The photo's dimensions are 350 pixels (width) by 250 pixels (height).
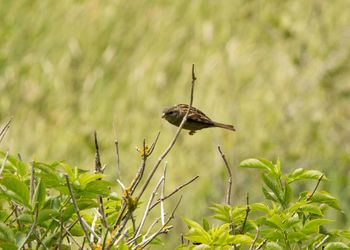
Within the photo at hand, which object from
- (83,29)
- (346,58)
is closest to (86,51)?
(83,29)

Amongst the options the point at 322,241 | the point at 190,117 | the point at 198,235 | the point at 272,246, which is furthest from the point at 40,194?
the point at 190,117

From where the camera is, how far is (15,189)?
1.84m

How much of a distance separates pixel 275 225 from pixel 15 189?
0.50 m

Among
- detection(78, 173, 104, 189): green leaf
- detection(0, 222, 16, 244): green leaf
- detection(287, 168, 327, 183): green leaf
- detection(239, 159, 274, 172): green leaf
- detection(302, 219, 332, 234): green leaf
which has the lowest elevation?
detection(0, 222, 16, 244): green leaf

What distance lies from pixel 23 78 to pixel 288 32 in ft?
6.33

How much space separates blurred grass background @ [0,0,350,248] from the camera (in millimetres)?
6312

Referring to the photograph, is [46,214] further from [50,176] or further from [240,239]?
[240,239]

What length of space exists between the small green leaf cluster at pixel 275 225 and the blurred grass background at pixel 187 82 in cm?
364

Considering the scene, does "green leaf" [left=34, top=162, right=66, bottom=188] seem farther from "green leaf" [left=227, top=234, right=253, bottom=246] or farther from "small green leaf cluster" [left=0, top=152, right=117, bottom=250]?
"green leaf" [left=227, top=234, right=253, bottom=246]

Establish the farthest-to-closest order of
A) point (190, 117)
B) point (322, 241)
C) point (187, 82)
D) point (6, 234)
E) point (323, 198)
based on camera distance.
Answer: point (187, 82) → point (190, 117) → point (323, 198) → point (322, 241) → point (6, 234)

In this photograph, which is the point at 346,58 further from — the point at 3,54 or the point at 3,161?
the point at 3,161

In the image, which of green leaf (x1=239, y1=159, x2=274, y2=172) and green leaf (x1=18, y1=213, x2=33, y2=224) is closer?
green leaf (x1=18, y1=213, x2=33, y2=224)

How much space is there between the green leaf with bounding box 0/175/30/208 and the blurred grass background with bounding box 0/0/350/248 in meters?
3.95

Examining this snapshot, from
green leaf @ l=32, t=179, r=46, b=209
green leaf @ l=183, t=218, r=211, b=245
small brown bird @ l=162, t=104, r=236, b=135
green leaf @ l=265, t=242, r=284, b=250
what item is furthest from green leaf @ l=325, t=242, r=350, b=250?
small brown bird @ l=162, t=104, r=236, b=135
